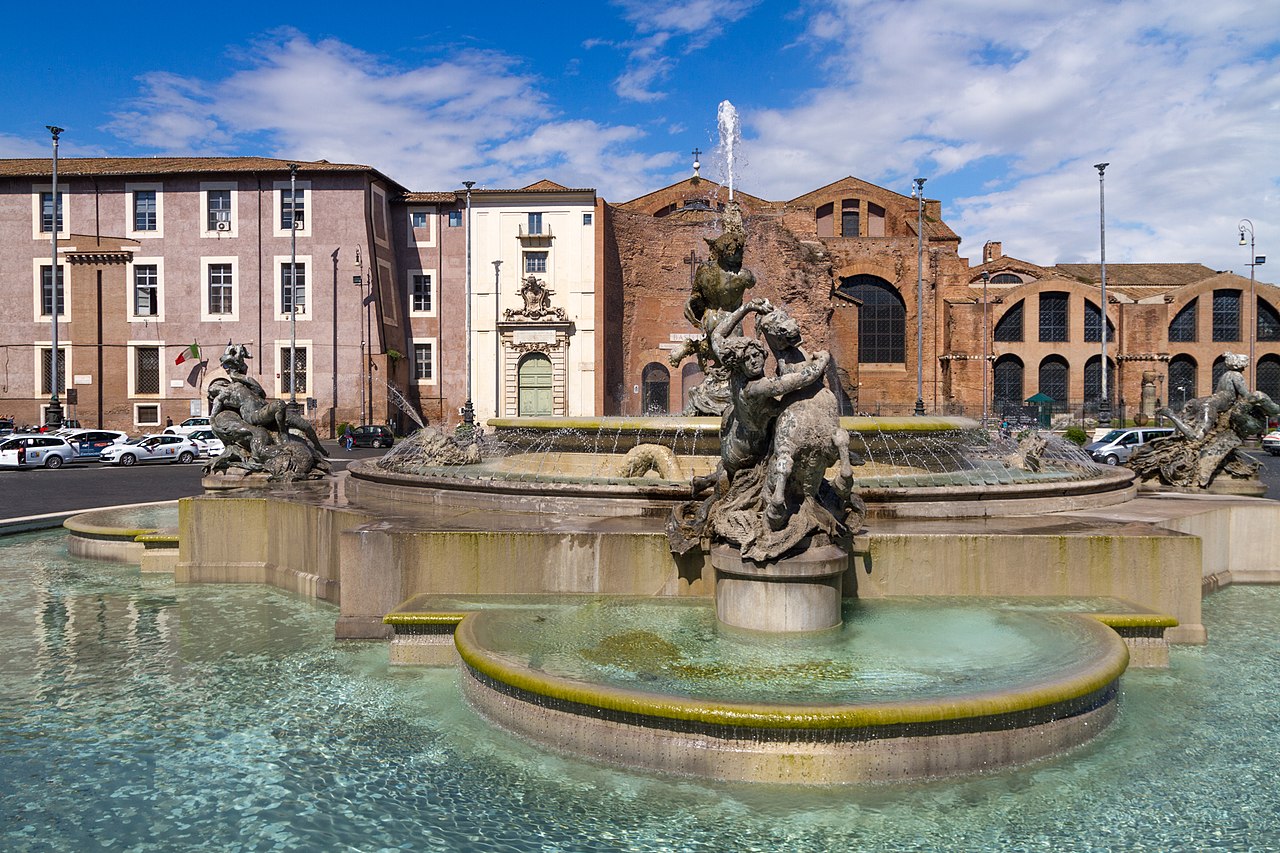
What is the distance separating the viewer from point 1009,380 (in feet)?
169

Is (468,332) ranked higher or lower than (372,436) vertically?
higher

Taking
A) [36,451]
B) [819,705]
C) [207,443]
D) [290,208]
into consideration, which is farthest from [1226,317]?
[36,451]

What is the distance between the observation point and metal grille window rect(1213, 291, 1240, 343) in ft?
169

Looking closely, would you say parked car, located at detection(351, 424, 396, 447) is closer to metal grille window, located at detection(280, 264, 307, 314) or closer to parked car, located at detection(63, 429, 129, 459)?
metal grille window, located at detection(280, 264, 307, 314)

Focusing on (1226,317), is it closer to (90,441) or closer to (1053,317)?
(1053,317)

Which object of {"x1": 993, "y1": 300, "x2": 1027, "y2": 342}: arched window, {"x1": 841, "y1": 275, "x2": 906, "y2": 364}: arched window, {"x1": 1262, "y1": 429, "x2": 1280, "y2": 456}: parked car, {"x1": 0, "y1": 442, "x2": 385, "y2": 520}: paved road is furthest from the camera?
{"x1": 841, "y1": 275, "x2": 906, "y2": 364}: arched window

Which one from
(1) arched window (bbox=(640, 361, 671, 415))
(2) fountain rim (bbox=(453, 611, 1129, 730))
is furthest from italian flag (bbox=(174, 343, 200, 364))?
(2) fountain rim (bbox=(453, 611, 1129, 730))

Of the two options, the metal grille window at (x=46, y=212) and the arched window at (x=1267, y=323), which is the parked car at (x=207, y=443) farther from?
the arched window at (x=1267, y=323)

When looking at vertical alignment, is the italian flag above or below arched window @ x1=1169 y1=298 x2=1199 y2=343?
below

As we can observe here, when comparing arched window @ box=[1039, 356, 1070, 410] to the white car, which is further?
arched window @ box=[1039, 356, 1070, 410]

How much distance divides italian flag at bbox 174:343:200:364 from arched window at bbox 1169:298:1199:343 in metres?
53.3

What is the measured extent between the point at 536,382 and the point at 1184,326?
38.9 m

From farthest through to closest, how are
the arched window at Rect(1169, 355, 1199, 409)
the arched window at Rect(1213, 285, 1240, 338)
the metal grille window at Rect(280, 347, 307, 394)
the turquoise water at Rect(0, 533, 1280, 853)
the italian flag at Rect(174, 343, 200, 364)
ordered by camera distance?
the arched window at Rect(1169, 355, 1199, 409), the arched window at Rect(1213, 285, 1240, 338), the metal grille window at Rect(280, 347, 307, 394), the italian flag at Rect(174, 343, 200, 364), the turquoise water at Rect(0, 533, 1280, 853)

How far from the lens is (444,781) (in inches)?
160
